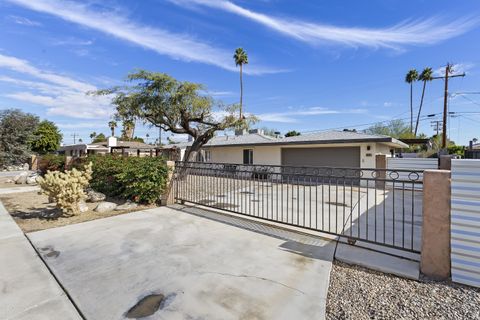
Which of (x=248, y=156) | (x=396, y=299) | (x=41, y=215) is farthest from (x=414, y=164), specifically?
(x=41, y=215)

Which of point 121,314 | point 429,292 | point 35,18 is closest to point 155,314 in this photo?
point 121,314

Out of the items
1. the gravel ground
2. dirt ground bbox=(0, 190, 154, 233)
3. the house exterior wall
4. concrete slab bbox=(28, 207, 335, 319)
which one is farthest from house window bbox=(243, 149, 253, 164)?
the gravel ground

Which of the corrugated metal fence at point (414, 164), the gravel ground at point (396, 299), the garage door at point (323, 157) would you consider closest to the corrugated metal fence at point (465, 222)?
the gravel ground at point (396, 299)

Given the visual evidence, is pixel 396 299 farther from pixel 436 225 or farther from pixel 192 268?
pixel 192 268

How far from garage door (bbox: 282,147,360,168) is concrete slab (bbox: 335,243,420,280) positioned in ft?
42.2

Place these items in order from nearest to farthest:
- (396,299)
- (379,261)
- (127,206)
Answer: (396,299) → (379,261) → (127,206)

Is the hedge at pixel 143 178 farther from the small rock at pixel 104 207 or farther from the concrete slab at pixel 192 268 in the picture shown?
the concrete slab at pixel 192 268

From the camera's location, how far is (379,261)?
11.9ft

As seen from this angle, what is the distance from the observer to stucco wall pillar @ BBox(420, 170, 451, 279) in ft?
9.95

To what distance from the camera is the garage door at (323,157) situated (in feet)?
51.8

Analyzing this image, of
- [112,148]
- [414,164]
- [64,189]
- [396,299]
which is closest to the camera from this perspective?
[396,299]

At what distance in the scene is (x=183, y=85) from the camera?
1341 centimetres

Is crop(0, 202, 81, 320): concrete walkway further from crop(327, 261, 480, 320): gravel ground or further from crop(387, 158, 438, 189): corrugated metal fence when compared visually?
crop(387, 158, 438, 189): corrugated metal fence

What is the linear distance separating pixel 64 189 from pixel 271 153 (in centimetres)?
1502
